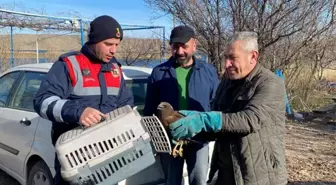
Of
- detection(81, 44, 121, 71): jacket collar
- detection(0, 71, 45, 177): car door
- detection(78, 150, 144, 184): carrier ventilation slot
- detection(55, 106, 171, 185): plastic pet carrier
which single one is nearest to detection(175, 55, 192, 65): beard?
detection(81, 44, 121, 71): jacket collar

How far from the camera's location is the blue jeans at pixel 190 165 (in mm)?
2992

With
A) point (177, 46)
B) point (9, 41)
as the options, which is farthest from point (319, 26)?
point (9, 41)

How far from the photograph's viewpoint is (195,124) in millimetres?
1931

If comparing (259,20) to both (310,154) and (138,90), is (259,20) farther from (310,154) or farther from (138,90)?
(138,90)

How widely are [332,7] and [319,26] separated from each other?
39 centimetres

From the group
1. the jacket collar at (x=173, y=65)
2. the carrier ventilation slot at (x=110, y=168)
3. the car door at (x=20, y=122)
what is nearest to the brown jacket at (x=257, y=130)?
the carrier ventilation slot at (x=110, y=168)

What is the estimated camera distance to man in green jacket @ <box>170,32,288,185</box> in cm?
195

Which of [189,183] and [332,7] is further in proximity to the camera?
[332,7]

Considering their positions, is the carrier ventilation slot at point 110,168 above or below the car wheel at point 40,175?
above

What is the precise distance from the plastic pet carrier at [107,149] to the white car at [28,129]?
1.05 meters

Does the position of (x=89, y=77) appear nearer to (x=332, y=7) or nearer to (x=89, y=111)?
(x=89, y=111)

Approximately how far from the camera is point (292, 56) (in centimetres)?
760

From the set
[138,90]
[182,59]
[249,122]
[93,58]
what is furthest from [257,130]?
[138,90]

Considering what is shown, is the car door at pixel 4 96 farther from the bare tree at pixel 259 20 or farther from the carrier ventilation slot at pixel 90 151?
the bare tree at pixel 259 20
